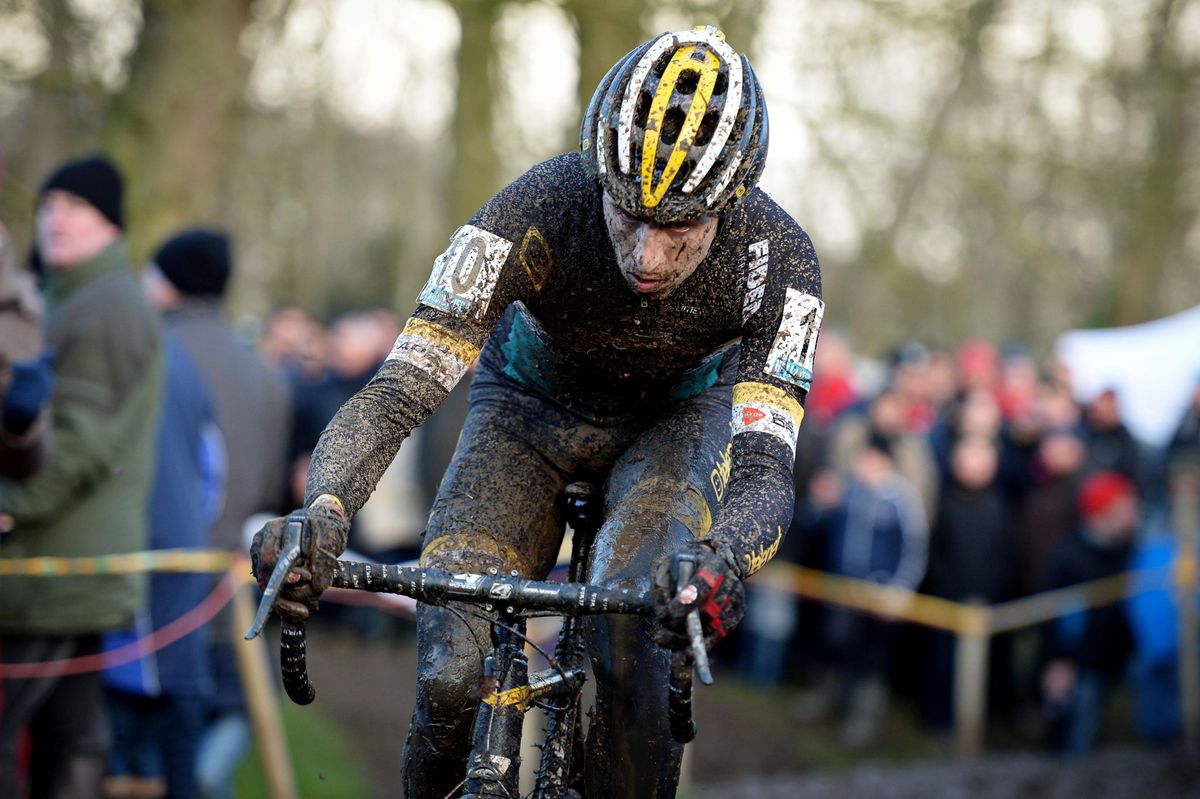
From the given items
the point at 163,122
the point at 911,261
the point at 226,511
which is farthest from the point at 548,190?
the point at 911,261

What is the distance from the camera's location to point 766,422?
12.9ft

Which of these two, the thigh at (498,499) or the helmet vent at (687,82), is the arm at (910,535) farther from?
the helmet vent at (687,82)

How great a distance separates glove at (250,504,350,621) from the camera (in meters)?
3.31

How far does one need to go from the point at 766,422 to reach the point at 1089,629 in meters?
7.46

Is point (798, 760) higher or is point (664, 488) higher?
point (664, 488)

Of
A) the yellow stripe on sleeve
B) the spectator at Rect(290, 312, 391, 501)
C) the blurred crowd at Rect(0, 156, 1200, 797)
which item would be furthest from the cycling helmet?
the spectator at Rect(290, 312, 391, 501)

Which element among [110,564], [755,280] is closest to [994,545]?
[110,564]

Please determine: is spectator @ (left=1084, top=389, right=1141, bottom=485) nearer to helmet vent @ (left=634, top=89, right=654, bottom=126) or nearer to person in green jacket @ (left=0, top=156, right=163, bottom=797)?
person in green jacket @ (left=0, top=156, right=163, bottom=797)

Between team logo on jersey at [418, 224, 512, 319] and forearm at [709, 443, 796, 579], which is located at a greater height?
team logo on jersey at [418, 224, 512, 319]

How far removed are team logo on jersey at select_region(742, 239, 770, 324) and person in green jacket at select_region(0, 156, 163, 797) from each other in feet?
10.4

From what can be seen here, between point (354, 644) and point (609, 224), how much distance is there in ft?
30.0

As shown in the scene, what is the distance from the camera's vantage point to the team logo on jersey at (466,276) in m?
3.95

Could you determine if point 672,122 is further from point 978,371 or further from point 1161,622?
point 978,371

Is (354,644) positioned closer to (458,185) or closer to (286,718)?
(286,718)
